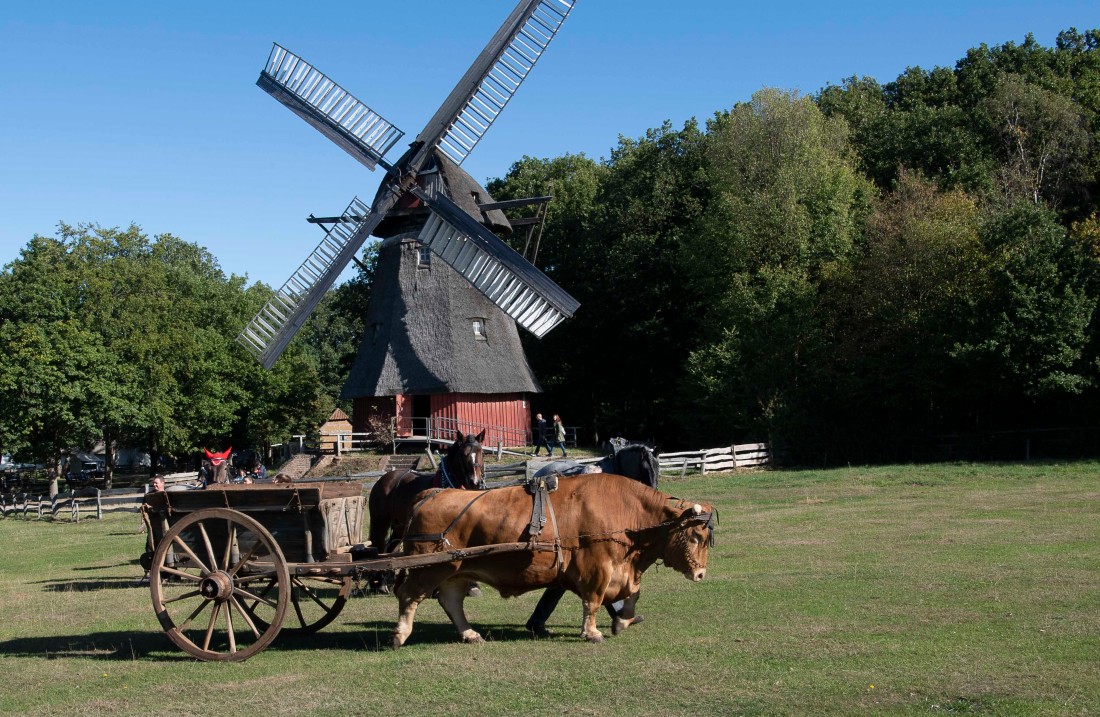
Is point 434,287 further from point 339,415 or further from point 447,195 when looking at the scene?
point 339,415

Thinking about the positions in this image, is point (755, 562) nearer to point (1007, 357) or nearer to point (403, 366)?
point (1007, 357)

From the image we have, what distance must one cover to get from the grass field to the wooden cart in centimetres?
45

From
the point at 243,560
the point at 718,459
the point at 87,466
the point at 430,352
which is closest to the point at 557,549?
the point at 243,560

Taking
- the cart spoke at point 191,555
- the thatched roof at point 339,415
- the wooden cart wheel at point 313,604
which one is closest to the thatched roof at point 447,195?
the wooden cart wheel at point 313,604

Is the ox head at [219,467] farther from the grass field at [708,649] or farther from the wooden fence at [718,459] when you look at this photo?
the wooden fence at [718,459]

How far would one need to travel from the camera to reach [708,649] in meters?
9.12

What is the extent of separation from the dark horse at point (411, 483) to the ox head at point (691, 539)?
3.33 meters

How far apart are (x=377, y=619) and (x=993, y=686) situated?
22.3 feet

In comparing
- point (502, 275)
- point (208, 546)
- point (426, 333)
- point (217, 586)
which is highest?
point (502, 275)

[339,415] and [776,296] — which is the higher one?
[776,296]

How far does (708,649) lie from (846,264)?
3467cm

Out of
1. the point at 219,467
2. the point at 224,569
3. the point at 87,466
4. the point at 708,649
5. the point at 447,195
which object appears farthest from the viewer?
the point at 87,466

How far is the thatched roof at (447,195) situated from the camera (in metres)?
34.1

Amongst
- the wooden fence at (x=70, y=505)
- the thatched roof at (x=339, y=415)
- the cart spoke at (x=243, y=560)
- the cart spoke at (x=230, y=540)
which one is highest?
the thatched roof at (x=339, y=415)
